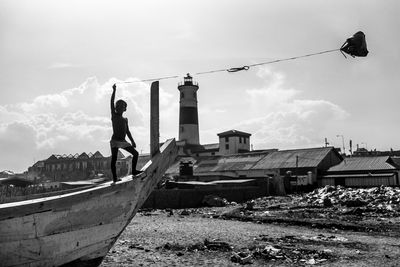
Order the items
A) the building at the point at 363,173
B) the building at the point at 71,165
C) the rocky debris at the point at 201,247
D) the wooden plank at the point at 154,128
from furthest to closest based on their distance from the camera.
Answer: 1. the building at the point at 71,165
2. the building at the point at 363,173
3. the rocky debris at the point at 201,247
4. the wooden plank at the point at 154,128

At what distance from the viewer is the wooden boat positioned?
628 cm

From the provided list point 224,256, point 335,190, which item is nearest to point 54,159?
point 335,190

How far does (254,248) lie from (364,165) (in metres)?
37.8

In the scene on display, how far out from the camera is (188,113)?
69062 mm

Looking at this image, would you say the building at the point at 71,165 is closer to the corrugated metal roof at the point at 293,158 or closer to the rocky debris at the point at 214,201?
the corrugated metal roof at the point at 293,158

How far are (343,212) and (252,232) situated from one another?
9308 millimetres

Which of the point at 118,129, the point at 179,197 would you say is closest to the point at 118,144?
the point at 118,129

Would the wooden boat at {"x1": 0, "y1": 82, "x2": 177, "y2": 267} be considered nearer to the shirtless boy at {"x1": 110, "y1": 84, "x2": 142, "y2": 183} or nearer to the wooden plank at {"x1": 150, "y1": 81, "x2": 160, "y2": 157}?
the wooden plank at {"x1": 150, "y1": 81, "x2": 160, "y2": 157}

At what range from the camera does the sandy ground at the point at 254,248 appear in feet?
32.1

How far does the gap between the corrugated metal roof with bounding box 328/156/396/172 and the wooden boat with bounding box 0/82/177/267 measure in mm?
40298

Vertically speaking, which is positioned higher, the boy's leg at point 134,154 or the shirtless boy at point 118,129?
the shirtless boy at point 118,129

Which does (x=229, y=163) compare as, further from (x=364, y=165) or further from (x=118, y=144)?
(x=118, y=144)

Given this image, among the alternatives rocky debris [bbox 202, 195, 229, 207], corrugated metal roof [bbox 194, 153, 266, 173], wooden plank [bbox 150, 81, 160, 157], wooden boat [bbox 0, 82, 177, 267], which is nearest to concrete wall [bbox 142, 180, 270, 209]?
rocky debris [bbox 202, 195, 229, 207]

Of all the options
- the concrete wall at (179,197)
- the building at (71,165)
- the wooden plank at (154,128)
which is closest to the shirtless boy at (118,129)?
the wooden plank at (154,128)
